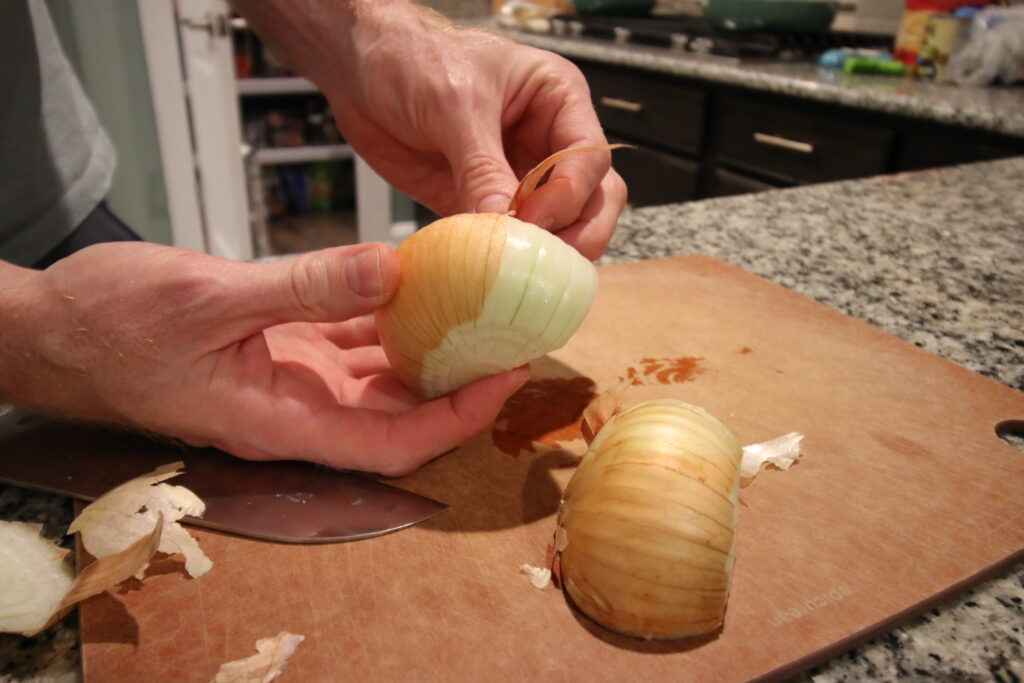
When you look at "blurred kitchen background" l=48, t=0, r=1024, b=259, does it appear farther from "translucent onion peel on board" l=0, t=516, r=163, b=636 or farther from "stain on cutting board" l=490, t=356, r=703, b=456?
"translucent onion peel on board" l=0, t=516, r=163, b=636

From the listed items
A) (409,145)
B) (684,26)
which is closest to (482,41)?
(409,145)

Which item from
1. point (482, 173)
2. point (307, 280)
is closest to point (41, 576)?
point (307, 280)

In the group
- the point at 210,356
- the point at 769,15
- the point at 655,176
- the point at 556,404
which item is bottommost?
the point at 655,176

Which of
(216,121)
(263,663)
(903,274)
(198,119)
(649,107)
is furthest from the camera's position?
(198,119)

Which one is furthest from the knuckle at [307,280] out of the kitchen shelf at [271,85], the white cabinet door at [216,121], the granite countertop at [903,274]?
the kitchen shelf at [271,85]

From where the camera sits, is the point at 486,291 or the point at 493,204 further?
the point at 493,204

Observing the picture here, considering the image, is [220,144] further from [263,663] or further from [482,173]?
[263,663]

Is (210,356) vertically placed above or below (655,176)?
above
